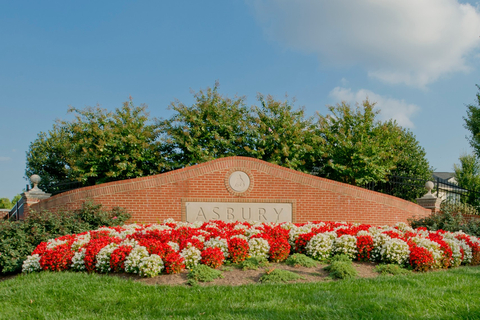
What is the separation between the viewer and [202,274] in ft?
19.2

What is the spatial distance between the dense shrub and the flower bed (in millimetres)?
749

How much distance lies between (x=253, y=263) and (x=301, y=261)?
854mm

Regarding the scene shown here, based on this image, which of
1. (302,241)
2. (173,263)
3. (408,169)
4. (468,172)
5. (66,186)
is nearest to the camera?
(173,263)

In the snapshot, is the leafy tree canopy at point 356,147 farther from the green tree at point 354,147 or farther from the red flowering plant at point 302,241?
the red flowering plant at point 302,241

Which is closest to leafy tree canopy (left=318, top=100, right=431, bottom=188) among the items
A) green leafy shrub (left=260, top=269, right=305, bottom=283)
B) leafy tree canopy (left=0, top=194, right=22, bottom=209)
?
green leafy shrub (left=260, top=269, right=305, bottom=283)

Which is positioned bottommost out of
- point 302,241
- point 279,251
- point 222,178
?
point 279,251

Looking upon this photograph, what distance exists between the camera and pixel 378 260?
712 centimetres

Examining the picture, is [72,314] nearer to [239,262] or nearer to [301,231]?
[239,262]

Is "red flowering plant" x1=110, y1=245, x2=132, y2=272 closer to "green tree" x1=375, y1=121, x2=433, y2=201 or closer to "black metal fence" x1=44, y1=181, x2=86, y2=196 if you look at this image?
"black metal fence" x1=44, y1=181, x2=86, y2=196

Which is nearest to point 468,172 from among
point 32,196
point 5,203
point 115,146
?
point 115,146

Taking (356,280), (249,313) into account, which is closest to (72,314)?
(249,313)

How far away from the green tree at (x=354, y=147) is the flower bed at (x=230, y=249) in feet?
26.6

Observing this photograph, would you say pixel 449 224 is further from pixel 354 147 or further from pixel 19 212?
pixel 19 212

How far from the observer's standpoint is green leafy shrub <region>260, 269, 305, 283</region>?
5816mm
